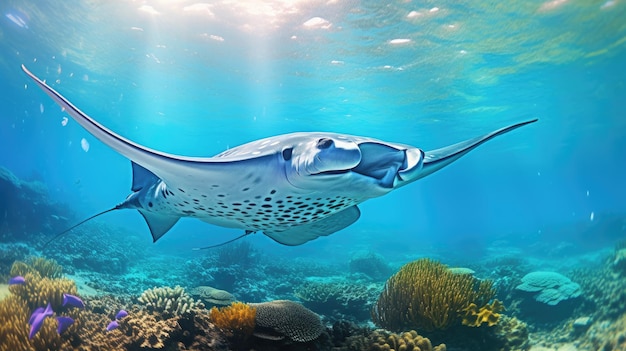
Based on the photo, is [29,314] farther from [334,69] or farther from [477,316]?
[334,69]

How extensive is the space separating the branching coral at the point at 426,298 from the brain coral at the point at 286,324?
6.20 feet

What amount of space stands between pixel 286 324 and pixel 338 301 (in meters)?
5.18

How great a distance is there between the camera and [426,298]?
5.22 m

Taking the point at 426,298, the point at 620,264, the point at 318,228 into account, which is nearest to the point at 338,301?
the point at 426,298

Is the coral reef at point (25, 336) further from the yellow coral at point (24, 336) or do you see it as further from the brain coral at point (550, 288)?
the brain coral at point (550, 288)

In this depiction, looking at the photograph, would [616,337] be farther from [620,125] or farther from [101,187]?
[101,187]

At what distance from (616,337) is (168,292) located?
837cm

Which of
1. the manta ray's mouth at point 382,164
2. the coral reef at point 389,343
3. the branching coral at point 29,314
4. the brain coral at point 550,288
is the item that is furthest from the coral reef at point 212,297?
the brain coral at point 550,288

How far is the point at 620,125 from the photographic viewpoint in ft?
118

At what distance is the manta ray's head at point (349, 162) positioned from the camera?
8.55 ft

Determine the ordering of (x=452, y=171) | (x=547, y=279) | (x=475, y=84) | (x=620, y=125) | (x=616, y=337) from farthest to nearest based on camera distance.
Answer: (x=452, y=171)
(x=620, y=125)
(x=475, y=84)
(x=547, y=279)
(x=616, y=337)

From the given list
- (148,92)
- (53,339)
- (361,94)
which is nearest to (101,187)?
(148,92)

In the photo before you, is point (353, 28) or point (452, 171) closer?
point (353, 28)

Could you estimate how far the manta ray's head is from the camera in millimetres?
2605
